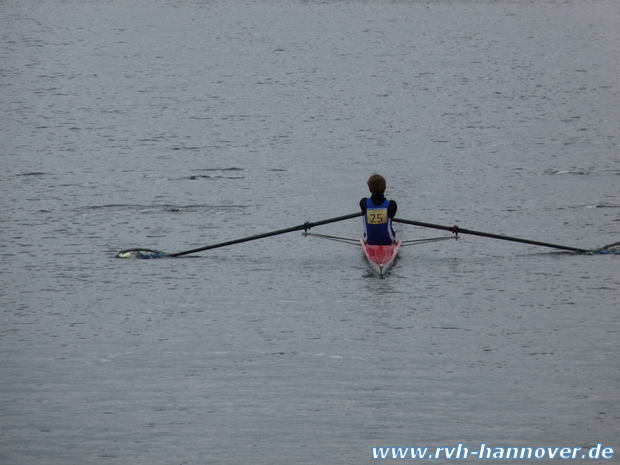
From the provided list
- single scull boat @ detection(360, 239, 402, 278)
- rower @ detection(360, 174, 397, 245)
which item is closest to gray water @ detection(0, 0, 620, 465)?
single scull boat @ detection(360, 239, 402, 278)

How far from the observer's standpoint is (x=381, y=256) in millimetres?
21797

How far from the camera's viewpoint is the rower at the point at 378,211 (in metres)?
21.2

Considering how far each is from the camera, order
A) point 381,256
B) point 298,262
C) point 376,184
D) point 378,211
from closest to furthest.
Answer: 1. point 376,184
2. point 378,211
3. point 381,256
4. point 298,262

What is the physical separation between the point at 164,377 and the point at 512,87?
3409 centimetres

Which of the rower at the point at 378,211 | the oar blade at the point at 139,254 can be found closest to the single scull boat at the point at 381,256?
the rower at the point at 378,211

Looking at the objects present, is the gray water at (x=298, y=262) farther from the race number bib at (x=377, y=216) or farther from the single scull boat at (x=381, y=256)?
the race number bib at (x=377, y=216)

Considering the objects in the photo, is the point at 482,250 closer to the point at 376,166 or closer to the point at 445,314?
the point at 445,314

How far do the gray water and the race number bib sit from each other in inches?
47.0

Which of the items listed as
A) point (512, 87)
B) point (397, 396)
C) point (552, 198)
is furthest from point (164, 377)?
point (512, 87)

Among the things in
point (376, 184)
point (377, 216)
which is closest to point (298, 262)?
point (377, 216)

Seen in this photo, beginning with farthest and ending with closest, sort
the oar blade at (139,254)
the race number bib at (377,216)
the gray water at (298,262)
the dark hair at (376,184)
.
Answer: the oar blade at (139,254), the race number bib at (377,216), the dark hair at (376,184), the gray water at (298,262)

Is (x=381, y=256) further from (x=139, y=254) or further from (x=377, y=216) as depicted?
(x=139, y=254)

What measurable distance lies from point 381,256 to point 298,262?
7.28 ft

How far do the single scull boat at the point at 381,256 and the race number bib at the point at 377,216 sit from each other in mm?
695
